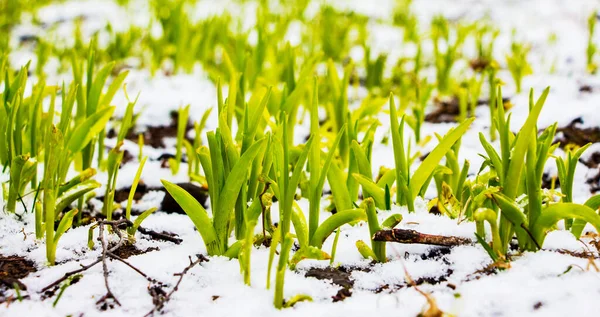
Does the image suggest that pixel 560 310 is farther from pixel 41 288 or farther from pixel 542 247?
pixel 41 288

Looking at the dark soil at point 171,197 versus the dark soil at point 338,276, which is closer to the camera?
the dark soil at point 338,276

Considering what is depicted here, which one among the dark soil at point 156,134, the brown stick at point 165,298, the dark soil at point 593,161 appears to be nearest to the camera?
the brown stick at point 165,298

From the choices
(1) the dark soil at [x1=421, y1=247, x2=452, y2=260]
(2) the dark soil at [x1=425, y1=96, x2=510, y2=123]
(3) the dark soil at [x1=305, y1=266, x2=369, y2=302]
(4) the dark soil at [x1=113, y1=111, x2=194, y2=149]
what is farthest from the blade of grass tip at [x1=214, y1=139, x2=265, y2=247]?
(2) the dark soil at [x1=425, y1=96, x2=510, y2=123]

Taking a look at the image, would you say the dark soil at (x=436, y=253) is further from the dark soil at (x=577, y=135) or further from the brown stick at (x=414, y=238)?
the dark soil at (x=577, y=135)

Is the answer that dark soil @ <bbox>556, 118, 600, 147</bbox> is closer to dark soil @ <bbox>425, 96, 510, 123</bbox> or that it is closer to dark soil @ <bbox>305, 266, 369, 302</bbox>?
dark soil @ <bbox>425, 96, 510, 123</bbox>

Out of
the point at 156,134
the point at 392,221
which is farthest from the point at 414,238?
the point at 156,134

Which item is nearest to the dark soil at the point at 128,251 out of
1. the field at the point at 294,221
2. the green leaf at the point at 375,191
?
the field at the point at 294,221

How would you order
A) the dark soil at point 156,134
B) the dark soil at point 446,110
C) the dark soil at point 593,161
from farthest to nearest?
the dark soil at point 446,110 < the dark soil at point 156,134 < the dark soil at point 593,161

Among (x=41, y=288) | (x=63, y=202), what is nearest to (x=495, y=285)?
(x=41, y=288)
